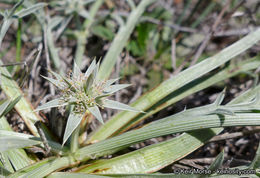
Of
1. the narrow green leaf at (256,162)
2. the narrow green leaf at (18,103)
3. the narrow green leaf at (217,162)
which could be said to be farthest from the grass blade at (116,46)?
the narrow green leaf at (256,162)

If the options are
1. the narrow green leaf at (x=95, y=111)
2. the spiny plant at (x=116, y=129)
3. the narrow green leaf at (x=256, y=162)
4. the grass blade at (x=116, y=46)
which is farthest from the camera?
the grass blade at (x=116, y=46)

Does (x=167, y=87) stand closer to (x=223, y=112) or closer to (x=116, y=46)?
(x=223, y=112)

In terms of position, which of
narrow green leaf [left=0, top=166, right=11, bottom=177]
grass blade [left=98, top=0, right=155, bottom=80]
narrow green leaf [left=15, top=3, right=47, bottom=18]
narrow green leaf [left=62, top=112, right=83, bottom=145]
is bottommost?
narrow green leaf [left=0, top=166, right=11, bottom=177]

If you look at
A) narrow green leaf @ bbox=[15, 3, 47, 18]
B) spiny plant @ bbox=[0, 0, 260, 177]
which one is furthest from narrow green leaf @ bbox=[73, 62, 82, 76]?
narrow green leaf @ bbox=[15, 3, 47, 18]

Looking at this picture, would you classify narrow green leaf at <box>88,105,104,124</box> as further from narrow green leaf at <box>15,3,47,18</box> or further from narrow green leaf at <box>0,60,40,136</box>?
narrow green leaf at <box>15,3,47,18</box>

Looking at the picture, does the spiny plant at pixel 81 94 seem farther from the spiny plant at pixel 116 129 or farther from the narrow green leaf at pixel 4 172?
the narrow green leaf at pixel 4 172

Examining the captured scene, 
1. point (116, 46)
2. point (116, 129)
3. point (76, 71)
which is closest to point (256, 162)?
point (116, 129)

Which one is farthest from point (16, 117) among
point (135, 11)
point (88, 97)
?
point (135, 11)

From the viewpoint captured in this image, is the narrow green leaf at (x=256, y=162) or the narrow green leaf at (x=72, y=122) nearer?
the narrow green leaf at (x=72, y=122)
